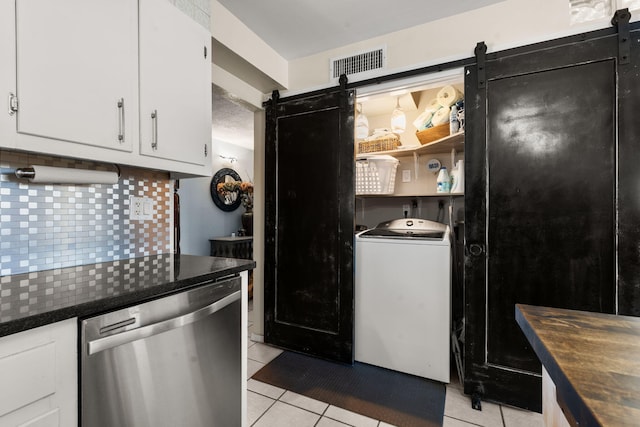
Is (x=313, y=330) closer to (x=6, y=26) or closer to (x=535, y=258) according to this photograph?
(x=535, y=258)

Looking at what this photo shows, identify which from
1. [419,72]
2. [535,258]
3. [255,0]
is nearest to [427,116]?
[419,72]

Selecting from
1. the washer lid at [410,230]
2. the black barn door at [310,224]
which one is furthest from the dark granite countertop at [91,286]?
Answer: the washer lid at [410,230]

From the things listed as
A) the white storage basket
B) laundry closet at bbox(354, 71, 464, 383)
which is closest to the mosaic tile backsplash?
laundry closet at bbox(354, 71, 464, 383)

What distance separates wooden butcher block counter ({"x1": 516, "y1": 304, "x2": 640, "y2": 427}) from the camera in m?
0.45

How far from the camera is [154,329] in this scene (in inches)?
40.4

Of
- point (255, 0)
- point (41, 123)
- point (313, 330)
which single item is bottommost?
point (313, 330)

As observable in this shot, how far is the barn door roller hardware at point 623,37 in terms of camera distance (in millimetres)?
1597

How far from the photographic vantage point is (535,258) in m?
1.79

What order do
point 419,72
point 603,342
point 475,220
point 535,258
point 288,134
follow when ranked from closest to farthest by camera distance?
point 603,342 → point 535,258 → point 475,220 → point 419,72 → point 288,134

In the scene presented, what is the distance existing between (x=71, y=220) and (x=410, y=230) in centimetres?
239

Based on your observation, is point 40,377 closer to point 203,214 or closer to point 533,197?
point 533,197

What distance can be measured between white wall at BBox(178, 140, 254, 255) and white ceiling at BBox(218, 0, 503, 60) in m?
3.00

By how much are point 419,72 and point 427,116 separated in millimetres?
549

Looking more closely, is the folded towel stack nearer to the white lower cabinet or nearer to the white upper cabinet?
the white upper cabinet
